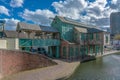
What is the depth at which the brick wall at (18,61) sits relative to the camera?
11.2 metres

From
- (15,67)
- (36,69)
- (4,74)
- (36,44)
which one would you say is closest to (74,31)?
(36,44)

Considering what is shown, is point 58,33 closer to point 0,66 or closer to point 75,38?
point 75,38

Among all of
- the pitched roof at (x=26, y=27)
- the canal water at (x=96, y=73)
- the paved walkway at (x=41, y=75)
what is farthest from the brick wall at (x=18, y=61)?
the pitched roof at (x=26, y=27)

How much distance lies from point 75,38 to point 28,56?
12267 millimetres

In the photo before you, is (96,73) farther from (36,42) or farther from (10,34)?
(10,34)

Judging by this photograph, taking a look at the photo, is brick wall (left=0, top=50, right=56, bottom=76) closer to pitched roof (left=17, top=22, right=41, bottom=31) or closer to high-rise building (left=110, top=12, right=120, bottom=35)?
pitched roof (left=17, top=22, right=41, bottom=31)

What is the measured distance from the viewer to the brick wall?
11.2 metres

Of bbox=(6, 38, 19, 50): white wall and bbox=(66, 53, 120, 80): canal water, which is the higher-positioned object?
bbox=(6, 38, 19, 50): white wall

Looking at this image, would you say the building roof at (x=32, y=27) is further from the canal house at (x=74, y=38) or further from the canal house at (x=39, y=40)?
the canal house at (x=74, y=38)

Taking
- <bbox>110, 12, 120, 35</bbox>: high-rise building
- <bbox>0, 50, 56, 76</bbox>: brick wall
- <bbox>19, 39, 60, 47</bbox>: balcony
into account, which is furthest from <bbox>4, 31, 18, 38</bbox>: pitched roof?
<bbox>110, 12, 120, 35</bbox>: high-rise building

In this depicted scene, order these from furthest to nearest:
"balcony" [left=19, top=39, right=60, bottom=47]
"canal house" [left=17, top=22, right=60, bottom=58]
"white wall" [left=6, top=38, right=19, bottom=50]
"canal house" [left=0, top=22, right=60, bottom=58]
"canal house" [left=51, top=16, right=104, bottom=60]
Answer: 1. "canal house" [left=51, top=16, right=104, bottom=60]
2. "canal house" [left=17, top=22, right=60, bottom=58]
3. "balcony" [left=19, top=39, right=60, bottom=47]
4. "canal house" [left=0, top=22, right=60, bottom=58]
5. "white wall" [left=6, top=38, right=19, bottom=50]

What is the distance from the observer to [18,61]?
13.0 m

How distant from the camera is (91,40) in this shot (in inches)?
940

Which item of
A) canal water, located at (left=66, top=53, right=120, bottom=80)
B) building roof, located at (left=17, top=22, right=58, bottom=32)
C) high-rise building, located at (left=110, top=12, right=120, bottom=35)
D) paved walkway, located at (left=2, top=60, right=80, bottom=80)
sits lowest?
canal water, located at (left=66, top=53, right=120, bottom=80)
